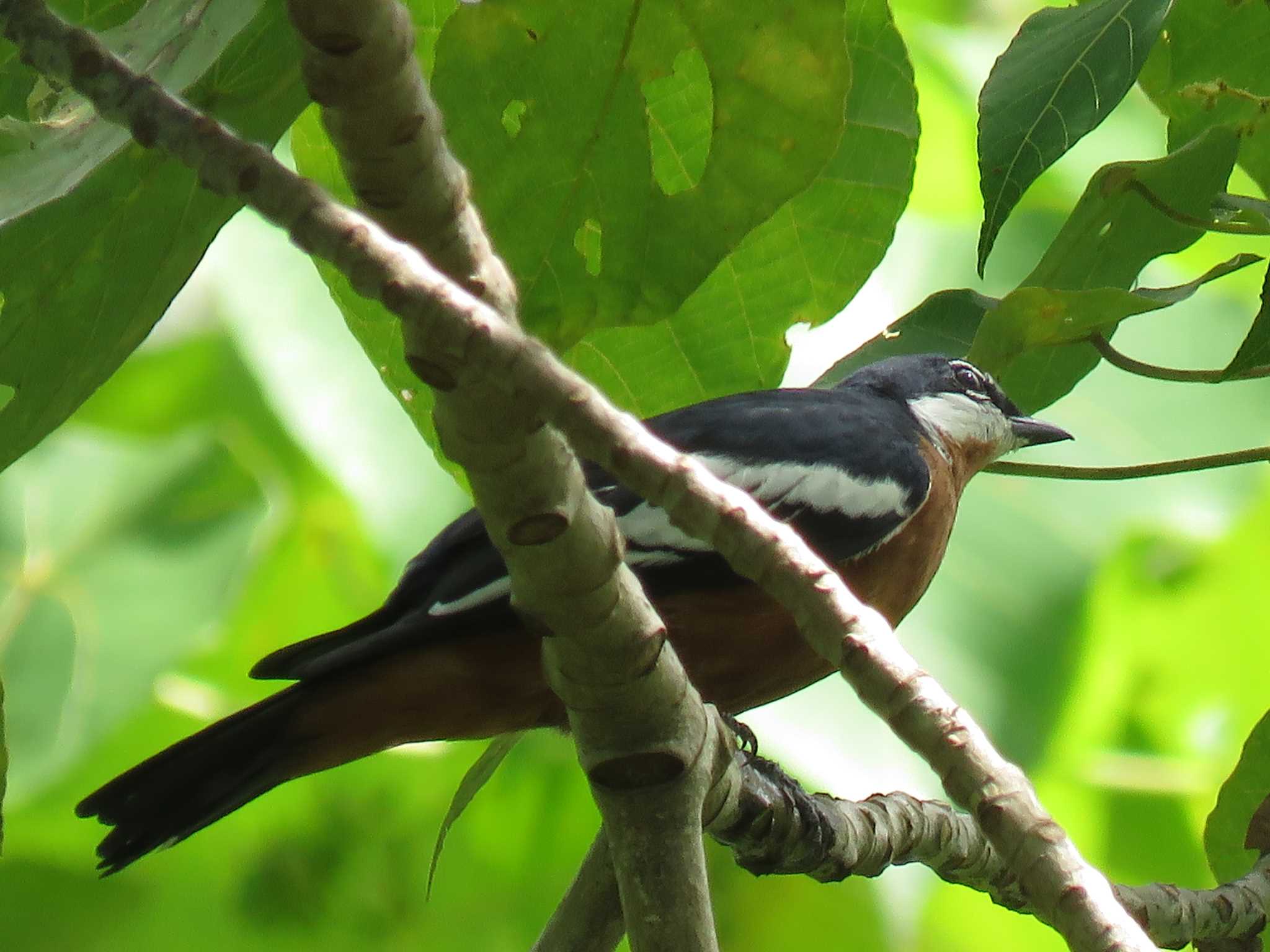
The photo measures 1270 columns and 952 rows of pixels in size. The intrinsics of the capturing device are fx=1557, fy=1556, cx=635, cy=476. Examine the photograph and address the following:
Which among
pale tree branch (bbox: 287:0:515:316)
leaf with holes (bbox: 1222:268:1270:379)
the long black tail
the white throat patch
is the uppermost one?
the white throat patch

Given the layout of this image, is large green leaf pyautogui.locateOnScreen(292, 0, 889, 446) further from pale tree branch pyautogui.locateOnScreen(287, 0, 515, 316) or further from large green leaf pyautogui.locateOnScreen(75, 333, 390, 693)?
large green leaf pyautogui.locateOnScreen(75, 333, 390, 693)

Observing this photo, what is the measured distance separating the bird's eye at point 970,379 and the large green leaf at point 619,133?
2.24 meters

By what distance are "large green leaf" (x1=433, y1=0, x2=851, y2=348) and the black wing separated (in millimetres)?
659

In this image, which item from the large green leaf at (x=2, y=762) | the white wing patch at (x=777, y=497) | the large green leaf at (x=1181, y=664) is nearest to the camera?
the large green leaf at (x=2, y=762)

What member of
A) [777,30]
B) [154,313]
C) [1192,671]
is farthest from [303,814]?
[777,30]

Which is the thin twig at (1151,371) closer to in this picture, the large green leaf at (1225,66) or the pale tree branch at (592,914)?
the large green leaf at (1225,66)

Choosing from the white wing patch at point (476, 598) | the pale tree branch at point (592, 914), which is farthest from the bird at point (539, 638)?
the pale tree branch at point (592, 914)

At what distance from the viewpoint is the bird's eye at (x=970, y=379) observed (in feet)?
12.9

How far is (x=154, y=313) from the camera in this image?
178cm

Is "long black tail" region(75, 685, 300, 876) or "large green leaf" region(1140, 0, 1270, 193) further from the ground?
"large green leaf" region(1140, 0, 1270, 193)

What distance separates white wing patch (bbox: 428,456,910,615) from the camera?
271cm

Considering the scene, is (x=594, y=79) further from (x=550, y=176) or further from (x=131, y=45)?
(x=131, y=45)

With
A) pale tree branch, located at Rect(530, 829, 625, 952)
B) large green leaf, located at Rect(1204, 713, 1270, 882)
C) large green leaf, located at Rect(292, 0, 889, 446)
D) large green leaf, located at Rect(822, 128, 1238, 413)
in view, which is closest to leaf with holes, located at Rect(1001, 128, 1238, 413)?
large green leaf, located at Rect(822, 128, 1238, 413)

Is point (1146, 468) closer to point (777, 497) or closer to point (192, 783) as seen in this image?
point (777, 497)
